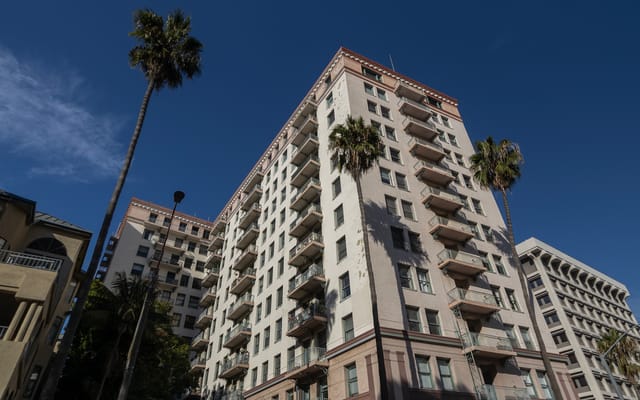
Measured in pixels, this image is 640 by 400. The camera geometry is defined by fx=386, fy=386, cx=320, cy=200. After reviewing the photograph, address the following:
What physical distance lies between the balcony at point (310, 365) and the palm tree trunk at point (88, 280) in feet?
53.5

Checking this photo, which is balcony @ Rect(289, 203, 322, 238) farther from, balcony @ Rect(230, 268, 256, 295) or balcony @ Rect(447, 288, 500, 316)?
balcony @ Rect(447, 288, 500, 316)

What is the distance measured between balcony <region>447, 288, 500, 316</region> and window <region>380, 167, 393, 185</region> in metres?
11.2

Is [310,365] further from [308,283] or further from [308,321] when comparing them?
[308,283]

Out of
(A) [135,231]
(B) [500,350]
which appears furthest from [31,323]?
(A) [135,231]

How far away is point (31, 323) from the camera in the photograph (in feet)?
61.9

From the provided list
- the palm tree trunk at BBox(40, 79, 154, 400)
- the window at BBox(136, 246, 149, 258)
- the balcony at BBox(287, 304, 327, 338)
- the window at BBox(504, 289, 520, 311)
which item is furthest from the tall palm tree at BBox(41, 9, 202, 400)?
the window at BBox(136, 246, 149, 258)

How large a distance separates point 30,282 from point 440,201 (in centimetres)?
3095

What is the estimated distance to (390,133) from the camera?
135 ft

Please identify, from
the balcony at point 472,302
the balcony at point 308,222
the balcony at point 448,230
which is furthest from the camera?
the balcony at point 308,222

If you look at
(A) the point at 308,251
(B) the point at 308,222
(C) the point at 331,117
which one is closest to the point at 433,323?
(A) the point at 308,251

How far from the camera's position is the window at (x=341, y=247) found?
32188 mm

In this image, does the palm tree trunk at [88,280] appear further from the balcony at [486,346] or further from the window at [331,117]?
the balcony at [486,346]

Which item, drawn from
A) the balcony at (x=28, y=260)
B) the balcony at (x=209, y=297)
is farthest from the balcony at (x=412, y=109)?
the balcony at (x=209, y=297)

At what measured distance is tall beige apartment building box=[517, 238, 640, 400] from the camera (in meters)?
55.6
